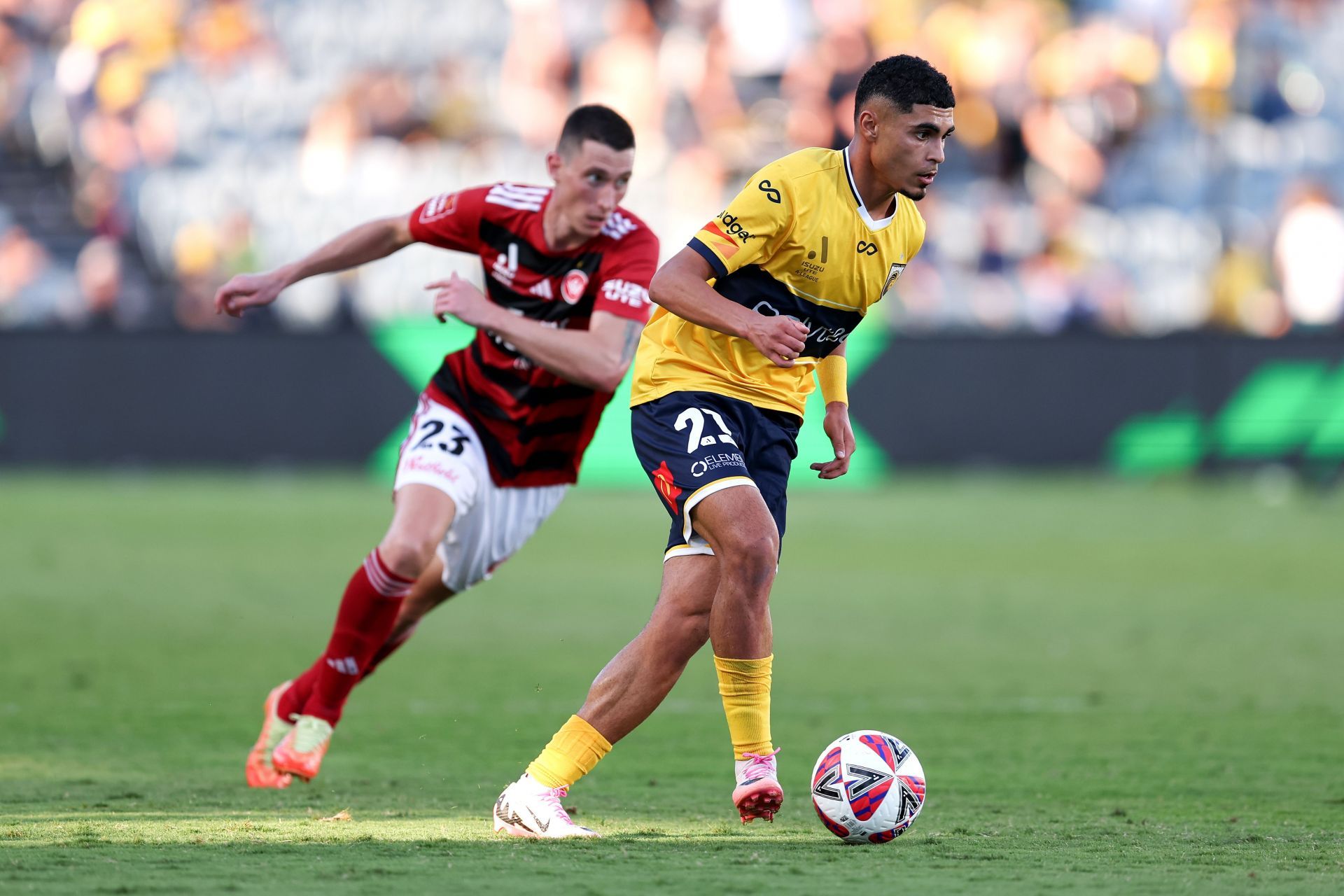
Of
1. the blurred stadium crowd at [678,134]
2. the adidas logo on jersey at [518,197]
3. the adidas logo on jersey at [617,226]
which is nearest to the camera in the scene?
the adidas logo on jersey at [617,226]

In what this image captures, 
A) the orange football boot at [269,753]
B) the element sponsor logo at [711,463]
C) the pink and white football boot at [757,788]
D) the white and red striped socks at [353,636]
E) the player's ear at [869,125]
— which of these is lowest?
the orange football boot at [269,753]

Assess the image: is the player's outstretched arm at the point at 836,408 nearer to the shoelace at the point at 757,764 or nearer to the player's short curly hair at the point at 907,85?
the player's short curly hair at the point at 907,85

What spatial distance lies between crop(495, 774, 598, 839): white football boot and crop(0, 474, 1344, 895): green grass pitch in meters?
0.10

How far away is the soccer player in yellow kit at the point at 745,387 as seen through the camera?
4.92 m

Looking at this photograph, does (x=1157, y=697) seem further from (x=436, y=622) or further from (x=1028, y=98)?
(x=1028, y=98)

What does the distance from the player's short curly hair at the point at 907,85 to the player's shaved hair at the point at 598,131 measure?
110 cm

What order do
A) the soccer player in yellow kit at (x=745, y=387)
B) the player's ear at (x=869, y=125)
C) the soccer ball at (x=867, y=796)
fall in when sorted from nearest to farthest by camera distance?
the soccer ball at (x=867, y=796)
the soccer player in yellow kit at (x=745, y=387)
the player's ear at (x=869, y=125)

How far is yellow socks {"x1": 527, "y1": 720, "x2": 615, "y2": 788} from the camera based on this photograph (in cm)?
493

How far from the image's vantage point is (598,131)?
19.8 ft

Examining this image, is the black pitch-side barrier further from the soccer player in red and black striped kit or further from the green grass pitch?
the soccer player in red and black striped kit

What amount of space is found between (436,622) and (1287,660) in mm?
4901

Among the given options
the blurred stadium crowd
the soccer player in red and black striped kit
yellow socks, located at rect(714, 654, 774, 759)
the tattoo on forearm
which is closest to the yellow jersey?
the tattoo on forearm

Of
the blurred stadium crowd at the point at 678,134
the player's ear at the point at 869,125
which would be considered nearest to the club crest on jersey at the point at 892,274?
the player's ear at the point at 869,125

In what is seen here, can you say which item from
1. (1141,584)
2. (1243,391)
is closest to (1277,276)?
(1243,391)
